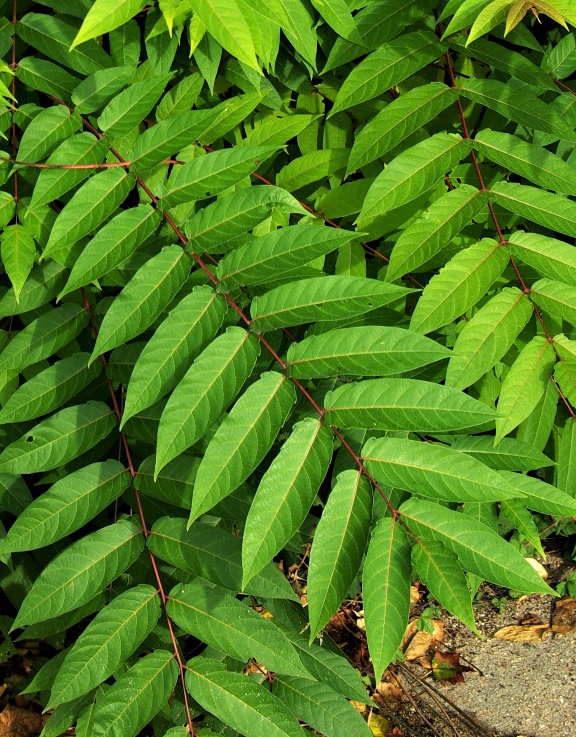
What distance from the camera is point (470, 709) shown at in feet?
12.4

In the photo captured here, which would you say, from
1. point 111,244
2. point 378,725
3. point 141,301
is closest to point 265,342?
point 141,301

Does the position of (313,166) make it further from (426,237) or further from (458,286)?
(458,286)

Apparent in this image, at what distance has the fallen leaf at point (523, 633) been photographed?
13.7 ft

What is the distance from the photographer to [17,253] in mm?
1977

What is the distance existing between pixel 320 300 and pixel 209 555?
0.68 meters

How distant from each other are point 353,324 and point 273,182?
752 millimetres

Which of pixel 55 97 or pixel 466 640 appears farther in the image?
pixel 466 640

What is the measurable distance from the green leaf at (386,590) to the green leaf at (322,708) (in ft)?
2.10

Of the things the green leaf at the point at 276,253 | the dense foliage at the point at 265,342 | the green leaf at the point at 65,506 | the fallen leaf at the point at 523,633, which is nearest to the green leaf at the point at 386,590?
the dense foliage at the point at 265,342

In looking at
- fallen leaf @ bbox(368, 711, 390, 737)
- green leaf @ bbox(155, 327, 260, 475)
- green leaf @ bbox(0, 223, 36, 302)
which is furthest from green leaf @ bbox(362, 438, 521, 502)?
fallen leaf @ bbox(368, 711, 390, 737)

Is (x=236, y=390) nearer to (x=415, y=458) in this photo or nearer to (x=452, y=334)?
(x=415, y=458)

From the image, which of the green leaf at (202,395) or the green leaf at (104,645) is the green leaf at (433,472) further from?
the green leaf at (104,645)


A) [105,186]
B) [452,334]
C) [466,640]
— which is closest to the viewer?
[105,186]

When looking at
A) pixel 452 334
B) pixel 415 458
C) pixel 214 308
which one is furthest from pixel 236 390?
pixel 452 334
